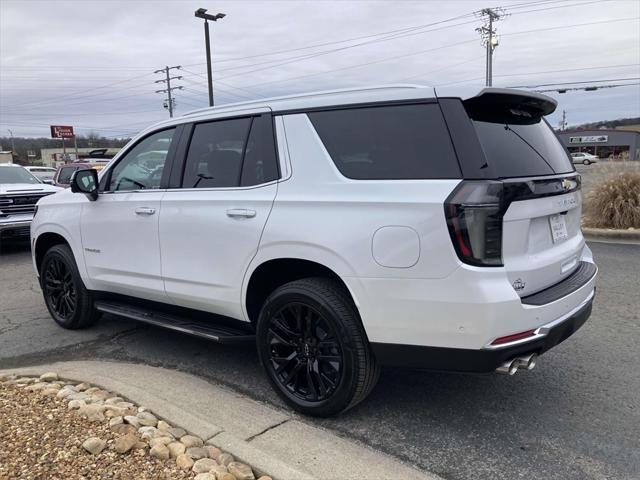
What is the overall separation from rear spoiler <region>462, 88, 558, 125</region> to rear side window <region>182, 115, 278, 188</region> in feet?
4.30

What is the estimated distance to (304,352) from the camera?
3.40 metres

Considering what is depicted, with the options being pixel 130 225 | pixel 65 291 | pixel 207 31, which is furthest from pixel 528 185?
pixel 207 31

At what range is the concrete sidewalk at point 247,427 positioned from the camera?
2.76 metres

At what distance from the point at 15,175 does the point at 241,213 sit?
9929 millimetres

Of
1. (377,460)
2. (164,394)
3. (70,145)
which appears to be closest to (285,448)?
(377,460)

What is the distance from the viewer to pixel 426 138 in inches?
116

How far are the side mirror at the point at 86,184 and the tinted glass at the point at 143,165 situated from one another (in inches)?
5.5

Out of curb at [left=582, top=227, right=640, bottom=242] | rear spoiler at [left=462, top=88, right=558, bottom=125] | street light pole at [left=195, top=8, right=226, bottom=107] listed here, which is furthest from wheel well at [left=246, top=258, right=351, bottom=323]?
street light pole at [left=195, top=8, right=226, bottom=107]

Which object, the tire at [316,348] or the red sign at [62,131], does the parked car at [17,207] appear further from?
the red sign at [62,131]

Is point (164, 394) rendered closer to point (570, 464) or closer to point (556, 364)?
point (570, 464)

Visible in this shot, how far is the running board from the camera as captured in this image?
3779mm

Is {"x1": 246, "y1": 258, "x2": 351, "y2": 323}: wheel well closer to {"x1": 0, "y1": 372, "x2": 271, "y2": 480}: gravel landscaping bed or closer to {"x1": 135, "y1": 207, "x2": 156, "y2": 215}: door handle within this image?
{"x1": 0, "y1": 372, "x2": 271, "y2": 480}: gravel landscaping bed

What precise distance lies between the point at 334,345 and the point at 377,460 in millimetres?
674

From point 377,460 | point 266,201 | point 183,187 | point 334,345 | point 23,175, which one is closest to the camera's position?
point 377,460
